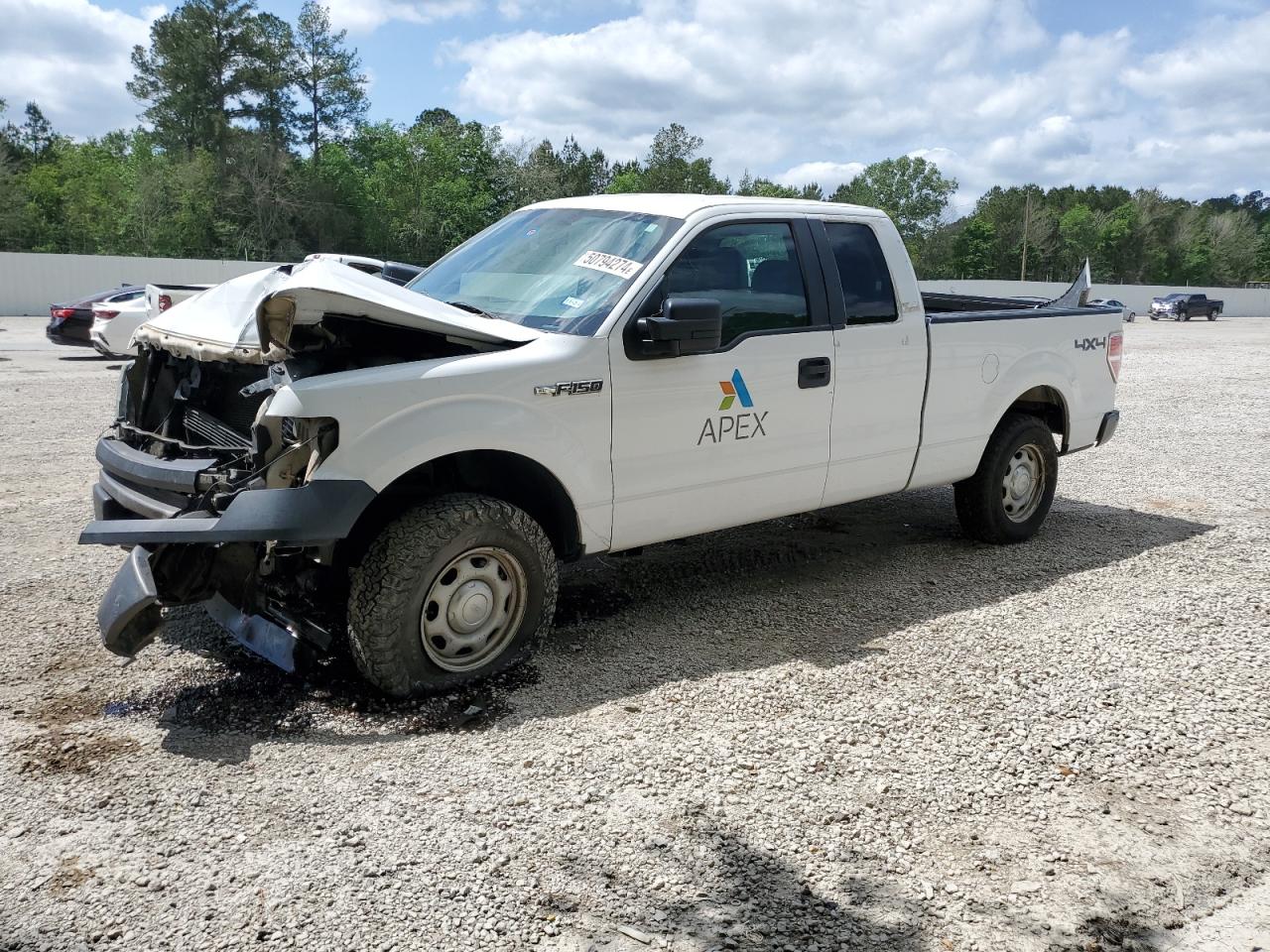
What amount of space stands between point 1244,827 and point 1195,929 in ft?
2.29

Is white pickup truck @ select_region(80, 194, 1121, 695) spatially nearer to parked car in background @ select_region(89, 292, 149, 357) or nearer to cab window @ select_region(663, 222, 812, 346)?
cab window @ select_region(663, 222, 812, 346)

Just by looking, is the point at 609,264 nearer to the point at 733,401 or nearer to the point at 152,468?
the point at 733,401

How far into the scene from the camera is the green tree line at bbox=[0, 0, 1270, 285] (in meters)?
63.2

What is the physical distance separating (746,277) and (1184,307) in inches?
2080

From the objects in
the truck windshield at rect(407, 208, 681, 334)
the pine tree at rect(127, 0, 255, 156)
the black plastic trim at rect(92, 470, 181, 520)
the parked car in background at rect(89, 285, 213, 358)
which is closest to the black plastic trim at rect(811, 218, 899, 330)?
the truck windshield at rect(407, 208, 681, 334)

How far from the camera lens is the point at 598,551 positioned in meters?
4.60

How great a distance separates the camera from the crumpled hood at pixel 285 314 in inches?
149

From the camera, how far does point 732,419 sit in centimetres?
487

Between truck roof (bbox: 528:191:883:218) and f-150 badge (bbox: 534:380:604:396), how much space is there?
1.07 meters

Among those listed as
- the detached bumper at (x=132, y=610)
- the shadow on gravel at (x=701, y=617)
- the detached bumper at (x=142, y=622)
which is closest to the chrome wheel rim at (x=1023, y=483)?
the shadow on gravel at (x=701, y=617)

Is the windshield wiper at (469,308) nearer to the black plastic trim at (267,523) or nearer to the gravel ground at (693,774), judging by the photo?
the black plastic trim at (267,523)

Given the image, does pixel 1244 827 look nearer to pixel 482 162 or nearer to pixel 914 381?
pixel 914 381

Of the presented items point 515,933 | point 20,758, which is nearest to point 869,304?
point 515,933

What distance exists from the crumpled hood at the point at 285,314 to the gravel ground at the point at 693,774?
1430mm
